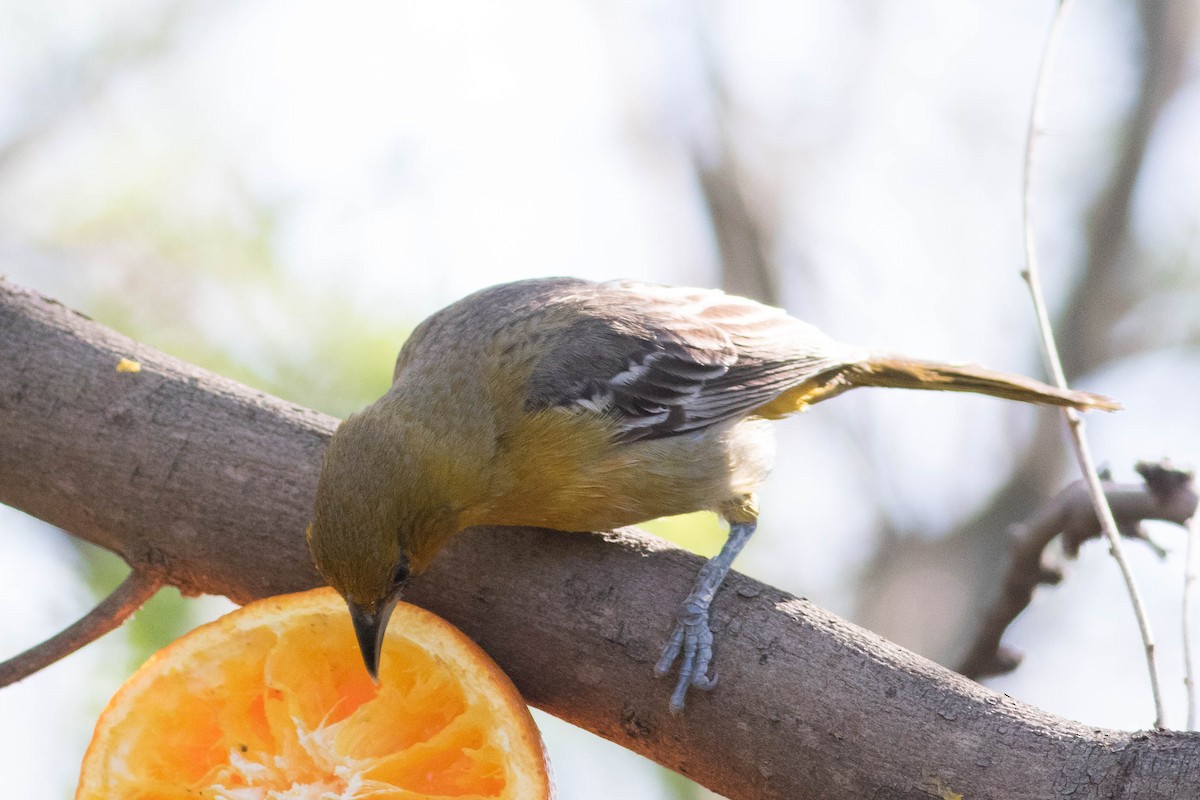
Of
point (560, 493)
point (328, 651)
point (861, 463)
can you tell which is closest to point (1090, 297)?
point (861, 463)

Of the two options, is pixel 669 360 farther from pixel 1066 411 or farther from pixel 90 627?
pixel 90 627

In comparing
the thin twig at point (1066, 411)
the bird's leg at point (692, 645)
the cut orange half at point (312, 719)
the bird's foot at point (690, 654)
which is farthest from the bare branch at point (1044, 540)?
the cut orange half at point (312, 719)

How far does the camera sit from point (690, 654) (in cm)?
251

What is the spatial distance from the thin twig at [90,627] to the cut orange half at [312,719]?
11.3 inches

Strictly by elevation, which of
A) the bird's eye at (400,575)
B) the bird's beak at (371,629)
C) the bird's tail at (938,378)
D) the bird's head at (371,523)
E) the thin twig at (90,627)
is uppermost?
the bird's tail at (938,378)

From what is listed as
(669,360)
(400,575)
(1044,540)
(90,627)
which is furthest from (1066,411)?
(90,627)

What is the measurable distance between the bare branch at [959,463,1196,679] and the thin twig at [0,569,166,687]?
2696mm

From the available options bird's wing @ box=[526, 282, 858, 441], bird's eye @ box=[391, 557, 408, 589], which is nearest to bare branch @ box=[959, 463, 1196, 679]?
bird's wing @ box=[526, 282, 858, 441]

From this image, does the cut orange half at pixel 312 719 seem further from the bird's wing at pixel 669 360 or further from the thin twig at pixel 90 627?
the bird's wing at pixel 669 360

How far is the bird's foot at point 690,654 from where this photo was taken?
2512 mm

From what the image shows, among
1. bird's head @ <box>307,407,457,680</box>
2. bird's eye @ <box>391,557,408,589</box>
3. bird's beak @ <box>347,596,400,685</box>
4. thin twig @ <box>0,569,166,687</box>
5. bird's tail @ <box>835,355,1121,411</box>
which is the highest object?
bird's tail @ <box>835,355,1121,411</box>

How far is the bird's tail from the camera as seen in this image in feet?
12.5

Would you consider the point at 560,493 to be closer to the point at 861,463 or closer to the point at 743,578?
the point at 743,578

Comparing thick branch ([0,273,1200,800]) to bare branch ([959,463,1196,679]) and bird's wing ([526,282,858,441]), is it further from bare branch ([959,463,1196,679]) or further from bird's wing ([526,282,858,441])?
bare branch ([959,463,1196,679])
